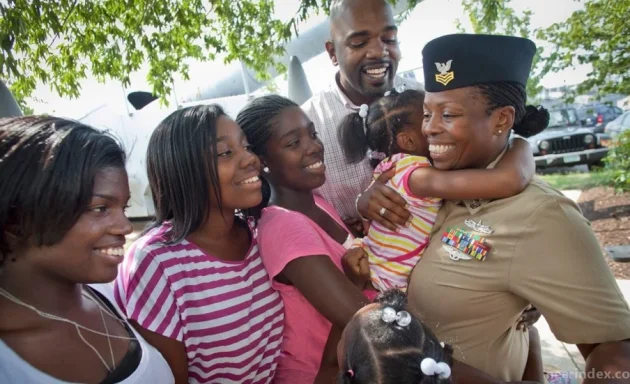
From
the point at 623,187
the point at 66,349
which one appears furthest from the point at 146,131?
the point at 66,349

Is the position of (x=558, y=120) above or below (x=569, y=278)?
below

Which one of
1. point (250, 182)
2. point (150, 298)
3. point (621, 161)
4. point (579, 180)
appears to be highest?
point (250, 182)

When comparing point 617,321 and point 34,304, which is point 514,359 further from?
point 34,304

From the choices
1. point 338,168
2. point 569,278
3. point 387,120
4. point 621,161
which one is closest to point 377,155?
point 387,120

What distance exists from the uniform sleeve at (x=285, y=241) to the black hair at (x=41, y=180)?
2.53 feet

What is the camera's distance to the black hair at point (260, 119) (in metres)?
2.23

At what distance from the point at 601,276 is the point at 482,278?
0.38 metres

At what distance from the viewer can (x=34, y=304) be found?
135 centimetres

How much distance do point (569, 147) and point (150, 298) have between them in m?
13.1

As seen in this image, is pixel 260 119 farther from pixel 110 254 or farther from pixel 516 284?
pixel 516 284

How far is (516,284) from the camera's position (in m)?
1.61

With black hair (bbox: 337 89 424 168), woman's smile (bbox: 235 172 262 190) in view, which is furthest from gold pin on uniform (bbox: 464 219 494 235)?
woman's smile (bbox: 235 172 262 190)

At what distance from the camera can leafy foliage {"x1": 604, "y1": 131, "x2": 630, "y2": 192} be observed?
730cm

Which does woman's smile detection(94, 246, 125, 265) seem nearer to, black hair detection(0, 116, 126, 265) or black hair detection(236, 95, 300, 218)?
black hair detection(0, 116, 126, 265)
